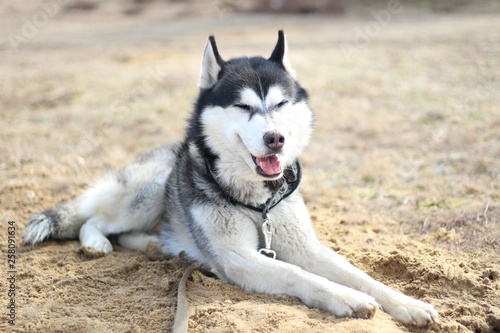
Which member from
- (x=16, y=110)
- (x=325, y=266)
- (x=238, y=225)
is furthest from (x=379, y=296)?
(x=16, y=110)

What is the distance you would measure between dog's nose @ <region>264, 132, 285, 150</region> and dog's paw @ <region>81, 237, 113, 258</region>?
192 centimetres

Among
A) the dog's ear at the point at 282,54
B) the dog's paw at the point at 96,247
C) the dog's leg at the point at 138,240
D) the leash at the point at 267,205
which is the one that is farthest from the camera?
the dog's leg at the point at 138,240

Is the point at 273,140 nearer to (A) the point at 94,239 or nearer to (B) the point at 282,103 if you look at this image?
(B) the point at 282,103

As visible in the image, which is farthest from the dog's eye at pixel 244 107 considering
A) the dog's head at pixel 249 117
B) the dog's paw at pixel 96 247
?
the dog's paw at pixel 96 247

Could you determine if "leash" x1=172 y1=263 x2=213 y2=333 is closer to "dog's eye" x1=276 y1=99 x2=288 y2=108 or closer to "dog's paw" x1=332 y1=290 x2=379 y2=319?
"dog's paw" x1=332 y1=290 x2=379 y2=319

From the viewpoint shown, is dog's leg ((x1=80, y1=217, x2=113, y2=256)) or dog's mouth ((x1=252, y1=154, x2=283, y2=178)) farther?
dog's leg ((x1=80, y1=217, x2=113, y2=256))

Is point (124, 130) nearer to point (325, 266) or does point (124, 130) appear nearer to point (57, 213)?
point (57, 213)

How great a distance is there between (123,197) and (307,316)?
7.61ft

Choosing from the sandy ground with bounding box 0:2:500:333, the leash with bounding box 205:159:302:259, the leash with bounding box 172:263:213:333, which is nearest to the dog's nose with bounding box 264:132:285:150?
the leash with bounding box 205:159:302:259

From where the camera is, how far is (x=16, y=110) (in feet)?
31.0

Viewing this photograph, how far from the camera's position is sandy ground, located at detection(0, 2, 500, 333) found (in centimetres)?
318

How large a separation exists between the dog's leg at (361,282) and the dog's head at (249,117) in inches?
25.8

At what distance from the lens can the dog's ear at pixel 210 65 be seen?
369 centimetres

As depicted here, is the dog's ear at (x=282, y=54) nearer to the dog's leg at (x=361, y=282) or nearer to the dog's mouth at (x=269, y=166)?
the dog's mouth at (x=269, y=166)
